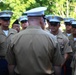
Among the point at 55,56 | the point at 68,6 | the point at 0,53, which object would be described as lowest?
the point at 68,6

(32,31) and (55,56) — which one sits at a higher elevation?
(32,31)

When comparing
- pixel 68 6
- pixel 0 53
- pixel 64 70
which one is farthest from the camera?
pixel 68 6

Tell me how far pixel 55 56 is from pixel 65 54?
9.36 ft

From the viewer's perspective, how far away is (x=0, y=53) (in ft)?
21.2

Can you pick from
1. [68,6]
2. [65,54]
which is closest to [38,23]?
[65,54]

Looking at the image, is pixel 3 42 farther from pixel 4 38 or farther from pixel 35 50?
pixel 35 50

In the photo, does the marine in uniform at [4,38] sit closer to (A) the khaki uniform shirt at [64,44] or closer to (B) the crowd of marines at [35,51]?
(A) the khaki uniform shirt at [64,44]

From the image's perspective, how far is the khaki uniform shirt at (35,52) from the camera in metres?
4.36

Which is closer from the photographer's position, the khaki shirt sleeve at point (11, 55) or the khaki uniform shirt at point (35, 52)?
the khaki uniform shirt at point (35, 52)

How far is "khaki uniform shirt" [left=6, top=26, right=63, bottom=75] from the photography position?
4359mm

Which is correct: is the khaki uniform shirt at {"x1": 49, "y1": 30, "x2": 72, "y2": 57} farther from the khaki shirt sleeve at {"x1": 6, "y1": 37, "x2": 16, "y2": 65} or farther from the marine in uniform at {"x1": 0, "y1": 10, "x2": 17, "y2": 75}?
the khaki shirt sleeve at {"x1": 6, "y1": 37, "x2": 16, "y2": 65}

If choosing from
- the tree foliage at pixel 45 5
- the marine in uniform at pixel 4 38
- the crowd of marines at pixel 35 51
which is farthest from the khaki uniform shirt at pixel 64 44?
the tree foliage at pixel 45 5

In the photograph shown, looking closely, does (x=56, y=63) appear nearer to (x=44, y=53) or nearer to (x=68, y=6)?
(x=44, y=53)

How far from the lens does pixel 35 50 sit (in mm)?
4367
